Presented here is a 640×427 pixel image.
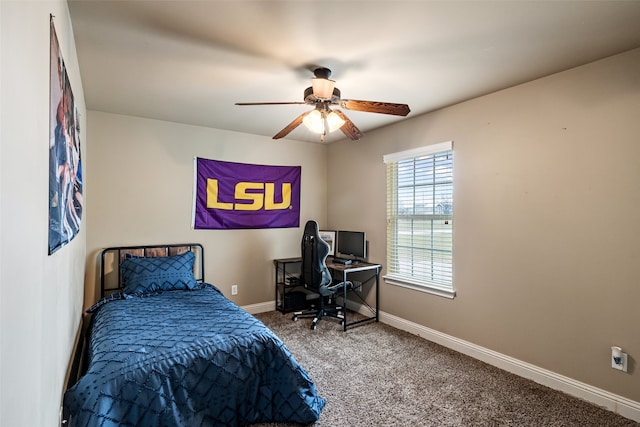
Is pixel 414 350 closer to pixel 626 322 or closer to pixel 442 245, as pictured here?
pixel 442 245

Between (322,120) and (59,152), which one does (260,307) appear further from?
(59,152)

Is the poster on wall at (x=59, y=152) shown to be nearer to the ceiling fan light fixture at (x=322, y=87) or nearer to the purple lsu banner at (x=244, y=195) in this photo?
the ceiling fan light fixture at (x=322, y=87)

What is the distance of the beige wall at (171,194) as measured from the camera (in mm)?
3400

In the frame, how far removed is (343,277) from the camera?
4.19 metres

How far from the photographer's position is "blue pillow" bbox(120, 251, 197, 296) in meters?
3.17

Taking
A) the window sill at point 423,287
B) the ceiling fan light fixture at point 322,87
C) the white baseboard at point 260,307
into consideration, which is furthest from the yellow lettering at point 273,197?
the ceiling fan light fixture at point 322,87

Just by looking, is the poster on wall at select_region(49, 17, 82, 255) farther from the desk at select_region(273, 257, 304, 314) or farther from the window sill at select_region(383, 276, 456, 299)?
the window sill at select_region(383, 276, 456, 299)

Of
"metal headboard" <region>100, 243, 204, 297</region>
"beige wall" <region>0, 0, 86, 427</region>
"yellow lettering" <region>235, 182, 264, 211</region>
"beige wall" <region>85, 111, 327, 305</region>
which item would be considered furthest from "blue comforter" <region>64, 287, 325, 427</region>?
"yellow lettering" <region>235, 182, 264, 211</region>

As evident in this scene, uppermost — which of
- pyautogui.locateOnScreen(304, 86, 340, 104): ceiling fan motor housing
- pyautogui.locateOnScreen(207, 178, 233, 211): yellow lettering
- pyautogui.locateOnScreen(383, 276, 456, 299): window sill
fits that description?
pyautogui.locateOnScreen(304, 86, 340, 104): ceiling fan motor housing

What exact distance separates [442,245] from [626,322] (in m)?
1.49

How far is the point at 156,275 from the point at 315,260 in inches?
65.2

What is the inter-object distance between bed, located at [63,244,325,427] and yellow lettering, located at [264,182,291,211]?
6.25 feet

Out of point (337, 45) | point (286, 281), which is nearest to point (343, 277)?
point (286, 281)

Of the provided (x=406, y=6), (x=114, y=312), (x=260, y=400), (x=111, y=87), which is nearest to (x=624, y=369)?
(x=260, y=400)
